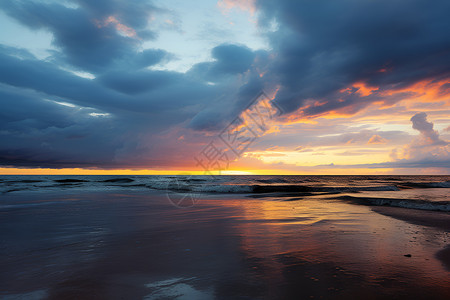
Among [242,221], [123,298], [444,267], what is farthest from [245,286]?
[242,221]

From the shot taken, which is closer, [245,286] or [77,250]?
[245,286]

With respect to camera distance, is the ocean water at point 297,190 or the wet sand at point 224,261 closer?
the wet sand at point 224,261

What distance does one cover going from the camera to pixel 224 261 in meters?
4.40

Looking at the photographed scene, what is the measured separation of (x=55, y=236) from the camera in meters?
6.24

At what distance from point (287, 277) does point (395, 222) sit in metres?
6.65

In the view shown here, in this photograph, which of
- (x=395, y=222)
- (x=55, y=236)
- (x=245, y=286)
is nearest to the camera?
(x=245, y=286)

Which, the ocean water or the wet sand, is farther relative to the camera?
the ocean water

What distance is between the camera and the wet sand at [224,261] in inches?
128

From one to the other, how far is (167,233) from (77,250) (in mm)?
2141

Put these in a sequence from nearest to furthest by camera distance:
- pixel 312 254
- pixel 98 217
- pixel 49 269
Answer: pixel 49 269
pixel 312 254
pixel 98 217

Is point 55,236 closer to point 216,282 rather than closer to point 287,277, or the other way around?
point 216,282

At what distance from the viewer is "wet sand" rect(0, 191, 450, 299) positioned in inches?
128

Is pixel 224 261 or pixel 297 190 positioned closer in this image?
pixel 224 261

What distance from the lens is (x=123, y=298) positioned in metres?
3.07
